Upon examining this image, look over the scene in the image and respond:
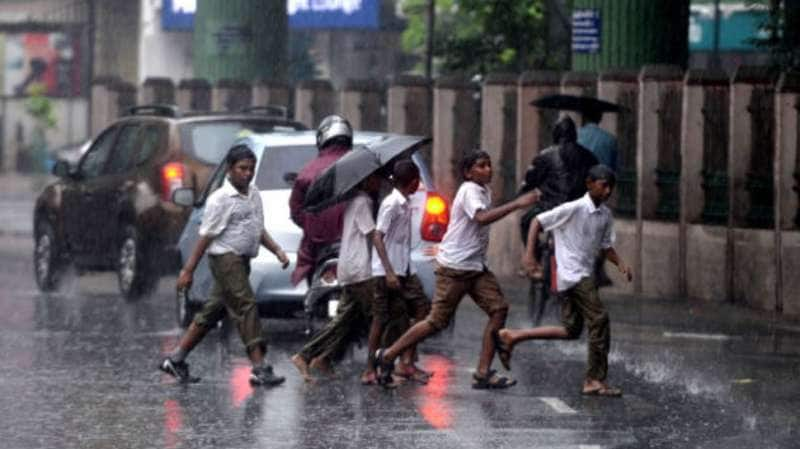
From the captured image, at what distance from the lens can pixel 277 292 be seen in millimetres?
16422

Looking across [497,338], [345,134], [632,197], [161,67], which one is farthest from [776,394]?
[161,67]

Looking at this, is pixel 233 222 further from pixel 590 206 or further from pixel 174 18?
pixel 174 18

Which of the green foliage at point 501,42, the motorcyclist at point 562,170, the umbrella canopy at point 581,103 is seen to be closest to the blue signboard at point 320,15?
the green foliage at point 501,42

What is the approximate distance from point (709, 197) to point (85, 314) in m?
5.64

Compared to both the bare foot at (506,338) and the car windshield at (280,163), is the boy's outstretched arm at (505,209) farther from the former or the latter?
the car windshield at (280,163)

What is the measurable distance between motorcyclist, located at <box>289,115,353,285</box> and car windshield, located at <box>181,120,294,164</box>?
4.94 metres

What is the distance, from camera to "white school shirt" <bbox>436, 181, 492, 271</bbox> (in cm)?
1380

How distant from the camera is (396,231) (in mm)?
14016

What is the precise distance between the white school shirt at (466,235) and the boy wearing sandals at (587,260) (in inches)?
14.5

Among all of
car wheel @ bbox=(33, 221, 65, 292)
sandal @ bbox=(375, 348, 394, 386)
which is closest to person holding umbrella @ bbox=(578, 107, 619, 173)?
sandal @ bbox=(375, 348, 394, 386)

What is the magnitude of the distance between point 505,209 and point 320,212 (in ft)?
5.46

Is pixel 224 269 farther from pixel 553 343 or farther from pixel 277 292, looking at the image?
pixel 553 343

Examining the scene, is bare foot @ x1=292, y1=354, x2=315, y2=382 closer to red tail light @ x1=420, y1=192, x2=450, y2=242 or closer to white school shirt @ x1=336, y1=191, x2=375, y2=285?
white school shirt @ x1=336, y1=191, x2=375, y2=285

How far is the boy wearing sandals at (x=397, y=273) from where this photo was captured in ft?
45.8
